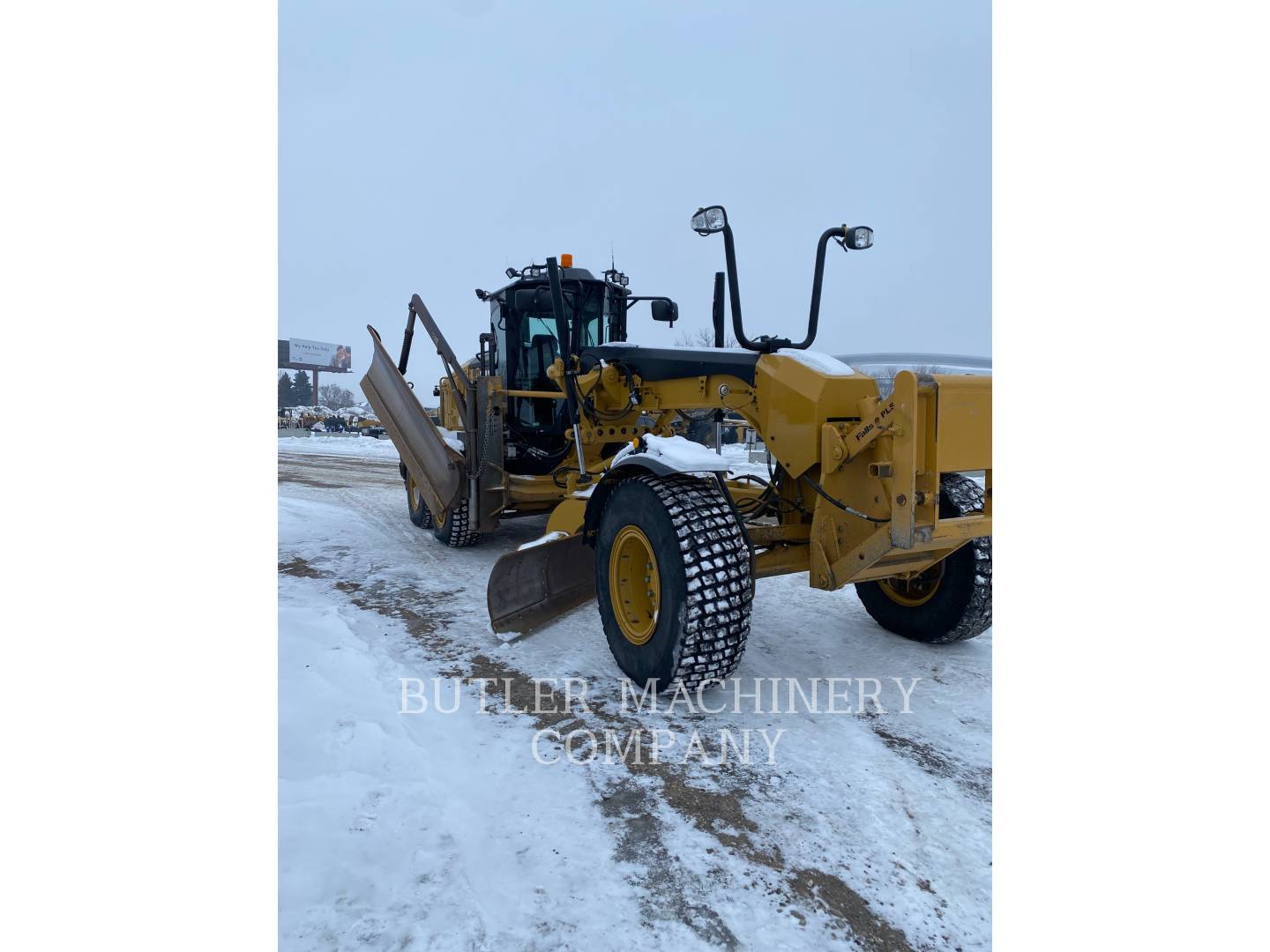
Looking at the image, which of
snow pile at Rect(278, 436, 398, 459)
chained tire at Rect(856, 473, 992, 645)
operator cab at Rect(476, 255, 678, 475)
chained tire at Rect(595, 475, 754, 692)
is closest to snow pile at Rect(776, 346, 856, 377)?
chained tire at Rect(595, 475, 754, 692)

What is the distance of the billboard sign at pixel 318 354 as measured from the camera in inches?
2758

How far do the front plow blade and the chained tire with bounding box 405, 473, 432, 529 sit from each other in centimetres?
347

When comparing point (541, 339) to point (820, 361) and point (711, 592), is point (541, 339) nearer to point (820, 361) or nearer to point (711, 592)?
point (820, 361)

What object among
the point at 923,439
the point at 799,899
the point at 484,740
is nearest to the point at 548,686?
the point at 484,740

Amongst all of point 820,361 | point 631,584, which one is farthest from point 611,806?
point 820,361

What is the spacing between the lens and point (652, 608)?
3766 mm

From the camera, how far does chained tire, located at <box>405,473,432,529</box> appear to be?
25.5ft

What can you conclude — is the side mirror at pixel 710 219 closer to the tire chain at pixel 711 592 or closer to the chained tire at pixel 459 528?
the tire chain at pixel 711 592

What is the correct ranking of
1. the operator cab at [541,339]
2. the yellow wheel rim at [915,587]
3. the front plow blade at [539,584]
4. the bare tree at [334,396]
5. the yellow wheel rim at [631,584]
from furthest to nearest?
the bare tree at [334,396], the operator cab at [541,339], the front plow blade at [539,584], the yellow wheel rim at [915,587], the yellow wheel rim at [631,584]

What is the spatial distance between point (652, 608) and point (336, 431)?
3799 cm

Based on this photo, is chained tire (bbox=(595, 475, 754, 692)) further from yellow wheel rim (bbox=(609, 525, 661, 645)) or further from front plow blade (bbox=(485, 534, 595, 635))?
front plow blade (bbox=(485, 534, 595, 635))

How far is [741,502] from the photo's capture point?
4543 mm

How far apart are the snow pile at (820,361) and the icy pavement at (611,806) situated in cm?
159

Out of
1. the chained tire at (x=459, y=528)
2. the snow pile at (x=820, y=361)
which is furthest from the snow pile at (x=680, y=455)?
the chained tire at (x=459, y=528)
